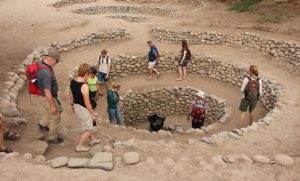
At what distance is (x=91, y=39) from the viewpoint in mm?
17578

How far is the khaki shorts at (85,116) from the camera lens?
7019 millimetres

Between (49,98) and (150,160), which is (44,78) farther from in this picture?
(150,160)

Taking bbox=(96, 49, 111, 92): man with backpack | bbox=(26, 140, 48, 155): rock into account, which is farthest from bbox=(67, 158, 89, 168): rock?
bbox=(96, 49, 111, 92): man with backpack

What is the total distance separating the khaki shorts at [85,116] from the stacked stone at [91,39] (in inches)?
396

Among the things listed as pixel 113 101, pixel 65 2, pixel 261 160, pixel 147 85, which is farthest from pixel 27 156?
pixel 65 2

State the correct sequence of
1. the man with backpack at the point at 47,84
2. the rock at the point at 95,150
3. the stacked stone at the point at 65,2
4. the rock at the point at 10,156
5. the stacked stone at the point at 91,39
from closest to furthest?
1. the rock at the point at 10,156
2. the man with backpack at the point at 47,84
3. the rock at the point at 95,150
4. the stacked stone at the point at 91,39
5. the stacked stone at the point at 65,2

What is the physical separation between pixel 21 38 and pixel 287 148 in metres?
15.0

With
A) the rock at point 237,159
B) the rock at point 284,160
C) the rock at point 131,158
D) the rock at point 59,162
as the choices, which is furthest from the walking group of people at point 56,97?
the rock at point 237,159

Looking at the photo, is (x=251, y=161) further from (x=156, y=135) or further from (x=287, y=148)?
(x=156, y=135)

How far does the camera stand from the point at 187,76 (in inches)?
651

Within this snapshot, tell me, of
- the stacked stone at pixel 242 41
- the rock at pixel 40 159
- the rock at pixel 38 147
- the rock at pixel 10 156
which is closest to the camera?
the rock at pixel 10 156

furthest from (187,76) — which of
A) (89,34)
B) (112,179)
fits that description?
(112,179)

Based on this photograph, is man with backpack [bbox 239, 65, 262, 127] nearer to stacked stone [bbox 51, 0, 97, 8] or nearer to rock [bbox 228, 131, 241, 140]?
rock [bbox 228, 131, 241, 140]

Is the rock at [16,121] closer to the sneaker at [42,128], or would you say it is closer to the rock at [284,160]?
the sneaker at [42,128]
